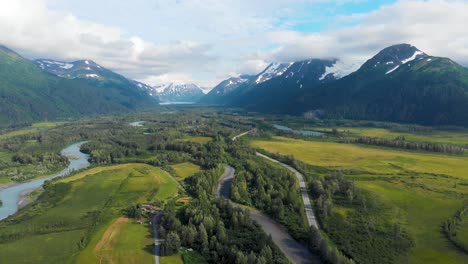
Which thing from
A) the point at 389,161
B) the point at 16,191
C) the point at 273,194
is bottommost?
the point at 16,191

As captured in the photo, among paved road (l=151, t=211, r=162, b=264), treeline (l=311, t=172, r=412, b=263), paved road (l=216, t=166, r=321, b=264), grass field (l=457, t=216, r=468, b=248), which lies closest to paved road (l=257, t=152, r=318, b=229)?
treeline (l=311, t=172, r=412, b=263)

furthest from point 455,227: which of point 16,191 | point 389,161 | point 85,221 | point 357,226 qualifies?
point 16,191

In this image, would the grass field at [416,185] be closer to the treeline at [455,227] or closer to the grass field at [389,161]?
the grass field at [389,161]

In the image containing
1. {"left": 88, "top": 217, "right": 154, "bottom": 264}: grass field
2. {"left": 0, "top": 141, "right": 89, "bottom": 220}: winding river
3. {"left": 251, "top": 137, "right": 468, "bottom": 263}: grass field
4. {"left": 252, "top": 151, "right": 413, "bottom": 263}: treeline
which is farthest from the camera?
{"left": 0, "top": 141, "right": 89, "bottom": 220}: winding river

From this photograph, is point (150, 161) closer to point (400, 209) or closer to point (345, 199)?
point (345, 199)

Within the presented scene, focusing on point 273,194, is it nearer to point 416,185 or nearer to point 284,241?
point 284,241

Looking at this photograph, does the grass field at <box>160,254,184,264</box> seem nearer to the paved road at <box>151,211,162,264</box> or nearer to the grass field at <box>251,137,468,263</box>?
the paved road at <box>151,211,162,264</box>
